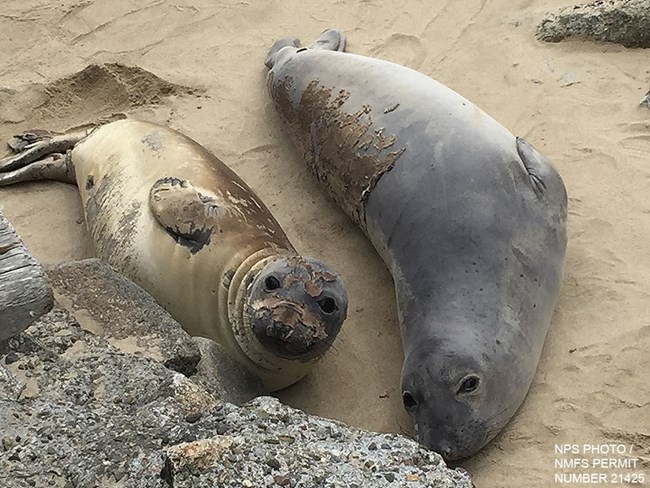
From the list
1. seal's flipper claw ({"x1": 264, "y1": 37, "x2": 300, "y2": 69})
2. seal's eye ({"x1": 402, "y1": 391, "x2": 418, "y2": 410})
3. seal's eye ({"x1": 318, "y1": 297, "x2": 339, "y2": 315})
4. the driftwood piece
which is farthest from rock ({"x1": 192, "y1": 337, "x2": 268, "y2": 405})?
seal's flipper claw ({"x1": 264, "y1": 37, "x2": 300, "y2": 69})

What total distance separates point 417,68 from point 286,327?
2.32 m

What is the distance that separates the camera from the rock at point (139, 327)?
3061mm

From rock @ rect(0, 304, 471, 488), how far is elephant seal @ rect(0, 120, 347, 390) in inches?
29.2

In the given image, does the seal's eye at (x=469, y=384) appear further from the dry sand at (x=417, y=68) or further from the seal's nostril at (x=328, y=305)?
the seal's nostril at (x=328, y=305)

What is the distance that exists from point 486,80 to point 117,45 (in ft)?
7.21

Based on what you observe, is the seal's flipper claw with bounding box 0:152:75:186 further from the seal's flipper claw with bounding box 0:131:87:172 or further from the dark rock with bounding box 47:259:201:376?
the dark rock with bounding box 47:259:201:376

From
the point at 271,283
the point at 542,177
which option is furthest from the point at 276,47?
the point at 271,283

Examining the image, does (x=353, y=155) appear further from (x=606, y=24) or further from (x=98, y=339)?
(x=606, y=24)

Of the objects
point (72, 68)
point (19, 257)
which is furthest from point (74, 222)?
point (19, 257)

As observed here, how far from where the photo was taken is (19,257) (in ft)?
8.10

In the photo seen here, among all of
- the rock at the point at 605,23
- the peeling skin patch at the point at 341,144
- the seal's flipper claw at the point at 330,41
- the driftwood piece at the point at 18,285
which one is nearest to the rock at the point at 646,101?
the rock at the point at 605,23

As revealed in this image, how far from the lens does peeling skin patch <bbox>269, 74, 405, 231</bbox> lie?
3986 mm

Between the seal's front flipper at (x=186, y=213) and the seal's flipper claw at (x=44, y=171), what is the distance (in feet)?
3.18

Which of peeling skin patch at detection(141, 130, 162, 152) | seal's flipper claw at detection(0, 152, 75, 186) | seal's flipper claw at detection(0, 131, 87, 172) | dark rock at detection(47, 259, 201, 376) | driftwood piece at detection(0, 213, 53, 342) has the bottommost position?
seal's flipper claw at detection(0, 152, 75, 186)
